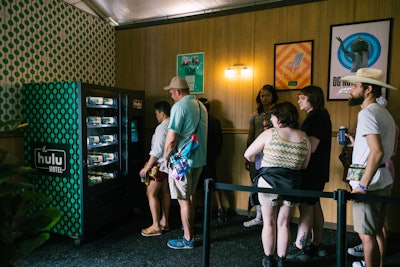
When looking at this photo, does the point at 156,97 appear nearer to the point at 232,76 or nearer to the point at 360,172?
the point at 232,76

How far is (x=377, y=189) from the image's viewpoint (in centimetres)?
195

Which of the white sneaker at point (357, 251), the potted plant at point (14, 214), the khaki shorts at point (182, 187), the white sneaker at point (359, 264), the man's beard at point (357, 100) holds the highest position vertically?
the man's beard at point (357, 100)

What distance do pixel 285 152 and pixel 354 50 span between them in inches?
75.2

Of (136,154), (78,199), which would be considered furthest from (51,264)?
(136,154)

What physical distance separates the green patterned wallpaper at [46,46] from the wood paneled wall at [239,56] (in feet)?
1.70

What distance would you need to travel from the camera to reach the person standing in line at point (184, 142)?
8.80 feet

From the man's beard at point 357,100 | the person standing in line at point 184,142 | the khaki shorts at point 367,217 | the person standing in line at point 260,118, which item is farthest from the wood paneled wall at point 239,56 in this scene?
the khaki shorts at point 367,217

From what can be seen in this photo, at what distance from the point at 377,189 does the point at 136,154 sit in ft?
9.28

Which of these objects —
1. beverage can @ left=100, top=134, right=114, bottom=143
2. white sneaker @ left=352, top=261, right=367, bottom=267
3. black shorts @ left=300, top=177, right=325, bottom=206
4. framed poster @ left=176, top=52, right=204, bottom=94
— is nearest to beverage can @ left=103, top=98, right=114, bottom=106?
beverage can @ left=100, top=134, right=114, bottom=143

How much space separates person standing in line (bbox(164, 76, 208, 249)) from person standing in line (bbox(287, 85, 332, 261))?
95 cm

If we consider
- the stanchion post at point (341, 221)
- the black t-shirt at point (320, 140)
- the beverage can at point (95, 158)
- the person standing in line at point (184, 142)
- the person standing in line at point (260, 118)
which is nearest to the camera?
the stanchion post at point (341, 221)

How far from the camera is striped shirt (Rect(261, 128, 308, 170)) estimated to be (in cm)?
208

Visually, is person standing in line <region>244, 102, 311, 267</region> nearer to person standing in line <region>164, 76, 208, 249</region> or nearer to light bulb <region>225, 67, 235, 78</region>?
person standing in line <region>164, 76, 208, 249</region>

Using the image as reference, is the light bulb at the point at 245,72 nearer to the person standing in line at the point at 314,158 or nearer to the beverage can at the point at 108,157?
the person standing in line at the point at 314,158
